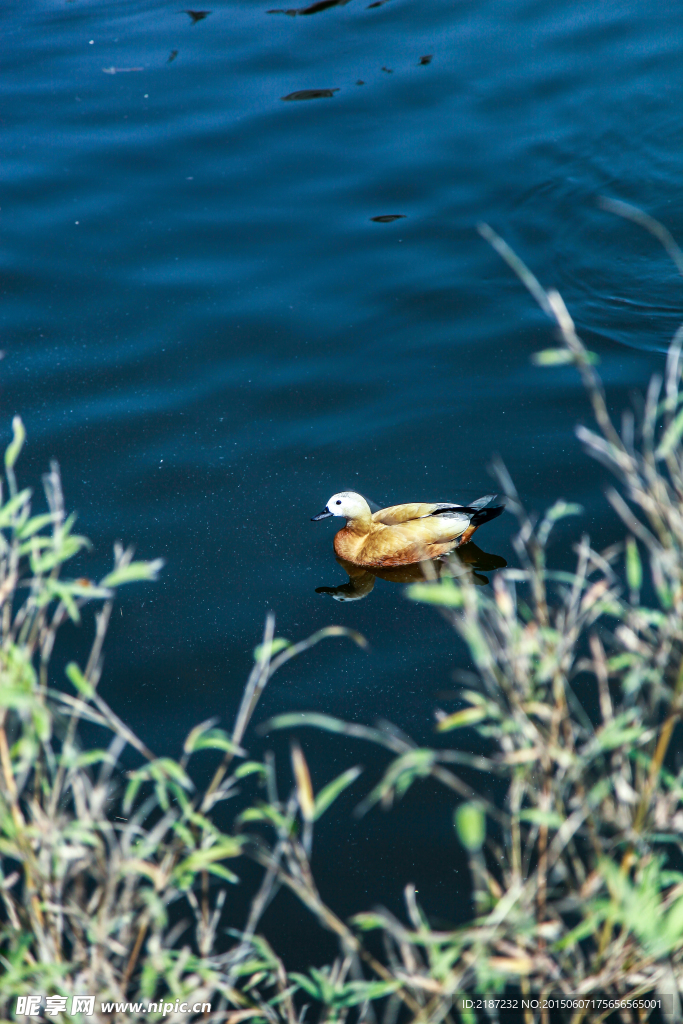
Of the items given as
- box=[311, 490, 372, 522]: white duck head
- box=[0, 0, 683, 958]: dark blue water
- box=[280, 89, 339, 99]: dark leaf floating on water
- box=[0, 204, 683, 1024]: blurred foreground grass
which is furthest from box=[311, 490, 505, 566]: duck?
box=[280, 89, 339, 99]: dark leaf floating on water

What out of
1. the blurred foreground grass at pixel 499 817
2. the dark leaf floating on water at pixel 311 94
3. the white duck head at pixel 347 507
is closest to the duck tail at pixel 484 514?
the white duck head at pixel 347 507

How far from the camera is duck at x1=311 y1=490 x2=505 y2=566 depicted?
5.04 metres

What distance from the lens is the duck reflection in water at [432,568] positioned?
16.5ft

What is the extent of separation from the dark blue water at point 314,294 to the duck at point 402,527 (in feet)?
0.54

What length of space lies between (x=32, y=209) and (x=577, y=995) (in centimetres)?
727

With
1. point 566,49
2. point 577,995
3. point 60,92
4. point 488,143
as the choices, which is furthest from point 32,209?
point 577,995

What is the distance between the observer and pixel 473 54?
9.23 m

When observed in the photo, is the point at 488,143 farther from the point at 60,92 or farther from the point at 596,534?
the point at 596,534

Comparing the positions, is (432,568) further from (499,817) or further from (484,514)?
(499,817)

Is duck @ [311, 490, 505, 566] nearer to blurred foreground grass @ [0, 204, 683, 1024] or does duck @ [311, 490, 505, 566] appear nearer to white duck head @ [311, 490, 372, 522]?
white duck head @ [311, 490, 372, 522]

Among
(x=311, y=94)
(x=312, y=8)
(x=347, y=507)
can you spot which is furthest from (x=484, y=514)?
(x=312, y=8)

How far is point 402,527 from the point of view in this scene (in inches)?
202

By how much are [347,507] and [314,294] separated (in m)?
2.28

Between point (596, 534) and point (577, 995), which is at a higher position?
point (577, 995)
